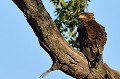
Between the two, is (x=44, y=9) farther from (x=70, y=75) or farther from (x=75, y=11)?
(x=75, y=11)

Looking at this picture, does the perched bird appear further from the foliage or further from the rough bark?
the foliage

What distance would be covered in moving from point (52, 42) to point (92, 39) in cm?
139

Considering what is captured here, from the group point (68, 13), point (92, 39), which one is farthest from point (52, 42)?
point (68, 13)

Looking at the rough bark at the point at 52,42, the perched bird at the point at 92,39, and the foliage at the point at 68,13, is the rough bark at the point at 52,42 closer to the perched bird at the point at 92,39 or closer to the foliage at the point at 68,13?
the perched bird at the point at 92,39

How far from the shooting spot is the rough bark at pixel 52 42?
5449 mm

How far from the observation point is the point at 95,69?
6.08 m

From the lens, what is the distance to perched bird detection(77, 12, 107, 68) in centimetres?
652

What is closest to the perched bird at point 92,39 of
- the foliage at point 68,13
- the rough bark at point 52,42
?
the rough bark at point 52,42

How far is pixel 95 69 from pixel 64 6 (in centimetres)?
551

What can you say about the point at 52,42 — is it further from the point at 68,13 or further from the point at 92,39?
the point at 68,13

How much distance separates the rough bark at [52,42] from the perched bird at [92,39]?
40cm

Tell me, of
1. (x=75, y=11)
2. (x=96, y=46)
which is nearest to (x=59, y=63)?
(x=96, y=46)

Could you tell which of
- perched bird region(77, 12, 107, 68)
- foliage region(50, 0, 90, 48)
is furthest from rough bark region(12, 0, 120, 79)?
foliage region(50, 0, 90, 48)

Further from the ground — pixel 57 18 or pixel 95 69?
pixel 57 18
